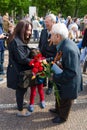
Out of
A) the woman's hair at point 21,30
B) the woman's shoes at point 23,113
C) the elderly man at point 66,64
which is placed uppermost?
the woman's hair at point 21,30

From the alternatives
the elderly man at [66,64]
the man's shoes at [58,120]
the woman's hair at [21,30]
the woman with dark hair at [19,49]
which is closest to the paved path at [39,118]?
the man's shoes at [58,120]

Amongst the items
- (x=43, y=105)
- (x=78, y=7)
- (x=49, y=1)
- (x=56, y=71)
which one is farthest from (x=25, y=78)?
(x=78, y=7)

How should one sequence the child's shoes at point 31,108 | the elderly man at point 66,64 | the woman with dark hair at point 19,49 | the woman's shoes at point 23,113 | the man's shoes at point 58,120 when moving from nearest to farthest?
the elderly man at point 66,64 → the woman with dark hair at point 19,49 → the man's shoes at point 58,120 → the woman's shoes at point 23,113 → the child's shoes at point 31,108

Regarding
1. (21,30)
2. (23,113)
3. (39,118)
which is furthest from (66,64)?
(23,113)

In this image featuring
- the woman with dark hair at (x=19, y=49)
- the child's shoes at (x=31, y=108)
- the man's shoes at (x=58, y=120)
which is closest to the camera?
the woman with dark hair at (x=19, y=49)

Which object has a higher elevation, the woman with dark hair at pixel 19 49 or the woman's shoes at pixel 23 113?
the woman with dark hair at pixel 19 49

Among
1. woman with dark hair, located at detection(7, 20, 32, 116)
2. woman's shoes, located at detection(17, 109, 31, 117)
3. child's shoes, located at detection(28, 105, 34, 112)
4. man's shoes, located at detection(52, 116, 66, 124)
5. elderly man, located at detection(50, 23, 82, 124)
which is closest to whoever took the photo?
elderly man, located at detection(50, 23, 82, 124)

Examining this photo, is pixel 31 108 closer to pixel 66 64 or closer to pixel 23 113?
pixel 23 113

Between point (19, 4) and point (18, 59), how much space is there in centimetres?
4513

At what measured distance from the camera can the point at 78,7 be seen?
52.7 meters

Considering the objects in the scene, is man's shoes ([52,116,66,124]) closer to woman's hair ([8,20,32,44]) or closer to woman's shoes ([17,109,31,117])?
woman's shoes ([17,109,31,117])

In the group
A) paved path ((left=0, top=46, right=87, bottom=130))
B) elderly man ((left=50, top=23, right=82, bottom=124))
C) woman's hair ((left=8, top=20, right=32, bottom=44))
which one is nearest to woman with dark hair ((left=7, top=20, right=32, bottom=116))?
woman's hair ((left=8, top=20, right=32, bottom=44))

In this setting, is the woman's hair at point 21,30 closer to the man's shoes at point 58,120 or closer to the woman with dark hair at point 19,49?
the woman with dark hair at point 19,49

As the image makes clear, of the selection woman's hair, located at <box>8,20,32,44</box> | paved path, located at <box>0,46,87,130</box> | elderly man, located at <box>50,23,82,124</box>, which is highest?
woman's hair, located at <box>8,20,32,44</box>
